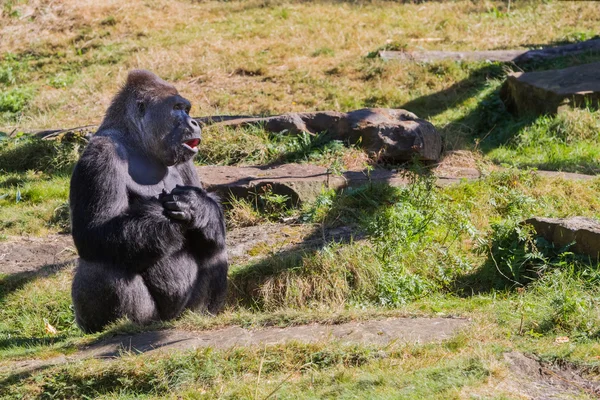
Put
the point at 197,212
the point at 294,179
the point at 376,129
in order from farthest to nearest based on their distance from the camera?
the point at 376,129 → the point at 294,179 → the point at 197,212

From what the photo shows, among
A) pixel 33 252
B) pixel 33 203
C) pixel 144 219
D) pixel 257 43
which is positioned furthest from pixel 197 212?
pixel 257 43

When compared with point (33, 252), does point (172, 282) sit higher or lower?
higher

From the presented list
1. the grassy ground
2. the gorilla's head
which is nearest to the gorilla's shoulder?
the gorilla's head

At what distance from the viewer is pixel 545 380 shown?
4109 mm

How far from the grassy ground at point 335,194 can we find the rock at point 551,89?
0.77ft

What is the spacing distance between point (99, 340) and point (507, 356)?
253 centimetres

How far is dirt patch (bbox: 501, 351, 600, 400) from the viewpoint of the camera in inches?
152

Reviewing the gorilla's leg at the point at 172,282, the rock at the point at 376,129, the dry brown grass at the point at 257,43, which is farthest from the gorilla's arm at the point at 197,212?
the dry brown grass at the point at 257,43

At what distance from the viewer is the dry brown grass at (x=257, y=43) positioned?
1209 centimetres

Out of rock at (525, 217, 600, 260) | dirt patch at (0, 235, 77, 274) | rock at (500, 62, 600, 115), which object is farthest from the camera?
rock at (500, 62, 600, 115)

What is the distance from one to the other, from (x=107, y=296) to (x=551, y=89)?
7014 millimetres

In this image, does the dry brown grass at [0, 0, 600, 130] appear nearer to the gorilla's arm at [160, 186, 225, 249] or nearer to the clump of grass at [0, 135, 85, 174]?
the clump of grass at [0, 135, 85, 174]

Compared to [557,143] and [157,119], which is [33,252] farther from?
[557,143]

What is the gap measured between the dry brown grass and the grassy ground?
5 centimetres
